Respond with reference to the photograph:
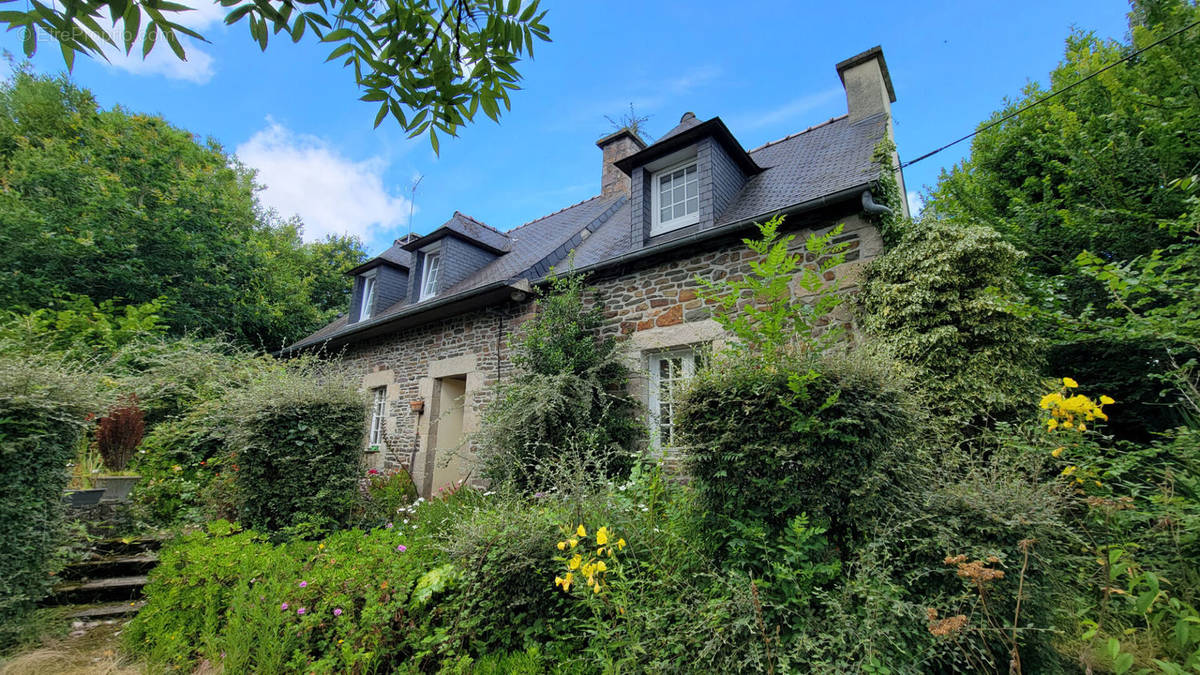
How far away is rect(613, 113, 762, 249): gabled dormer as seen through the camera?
659 centimetres

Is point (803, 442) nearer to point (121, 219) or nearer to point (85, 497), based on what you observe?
point (85, 497)

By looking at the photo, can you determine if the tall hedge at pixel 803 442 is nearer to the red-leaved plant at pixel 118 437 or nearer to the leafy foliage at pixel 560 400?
the leafy foliage at pixel 560 400

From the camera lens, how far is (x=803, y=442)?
265 centimetres

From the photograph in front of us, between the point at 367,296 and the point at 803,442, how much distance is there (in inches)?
454

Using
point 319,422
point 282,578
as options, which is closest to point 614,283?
point 319,422

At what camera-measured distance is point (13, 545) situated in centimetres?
323

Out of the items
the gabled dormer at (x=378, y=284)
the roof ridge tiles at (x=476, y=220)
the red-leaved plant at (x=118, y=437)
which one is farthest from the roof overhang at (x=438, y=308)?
the roof ridge tiles at (x=476, y=220)

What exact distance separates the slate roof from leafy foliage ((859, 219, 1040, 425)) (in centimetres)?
97

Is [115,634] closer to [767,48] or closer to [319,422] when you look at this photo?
[319,422]

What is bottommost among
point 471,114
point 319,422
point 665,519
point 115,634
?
point 115,634

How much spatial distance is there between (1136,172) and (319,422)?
1036 centimetres

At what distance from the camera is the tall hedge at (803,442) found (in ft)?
8.51

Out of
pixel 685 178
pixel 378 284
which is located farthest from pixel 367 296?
pixel 685 178

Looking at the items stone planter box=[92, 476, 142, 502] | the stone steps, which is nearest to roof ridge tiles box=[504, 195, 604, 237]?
stone planter box=[92, 476, 142, 502]
